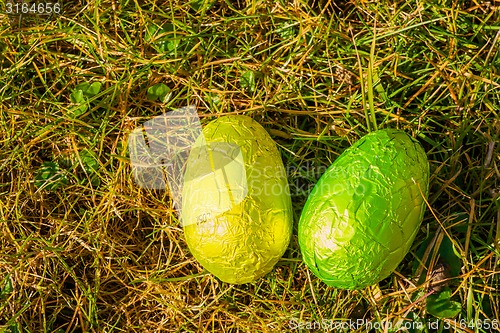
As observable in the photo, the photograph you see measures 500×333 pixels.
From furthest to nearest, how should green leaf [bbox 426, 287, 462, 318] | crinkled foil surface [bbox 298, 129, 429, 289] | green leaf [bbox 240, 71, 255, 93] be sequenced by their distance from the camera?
1. green leaf [bbox 240, 71, 255, 93]
2. green leaf [bbox 426, 287, 462, 318]
3. crinkled foil surface [bbox 298, 129, 429, 289]

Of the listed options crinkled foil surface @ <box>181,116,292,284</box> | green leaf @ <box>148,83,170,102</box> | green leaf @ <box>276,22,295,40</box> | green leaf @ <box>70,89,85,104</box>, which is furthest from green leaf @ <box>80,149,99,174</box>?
green leaf @ <box>276,22,295,40</box>

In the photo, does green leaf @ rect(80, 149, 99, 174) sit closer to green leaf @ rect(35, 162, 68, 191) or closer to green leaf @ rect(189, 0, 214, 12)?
green leaf @ rect(35, 162, 68, 191)

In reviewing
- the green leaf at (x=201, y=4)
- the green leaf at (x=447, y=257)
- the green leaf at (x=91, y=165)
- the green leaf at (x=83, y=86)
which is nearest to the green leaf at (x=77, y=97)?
the green leaf at (x=83, y=86)

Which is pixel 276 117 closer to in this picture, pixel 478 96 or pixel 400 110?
pixel 400 110

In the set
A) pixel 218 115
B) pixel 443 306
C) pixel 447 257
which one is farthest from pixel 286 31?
pixel 443 306

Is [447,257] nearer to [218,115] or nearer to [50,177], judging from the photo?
[218,115]

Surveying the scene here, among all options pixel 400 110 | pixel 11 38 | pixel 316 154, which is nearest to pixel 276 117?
pixel 316 154

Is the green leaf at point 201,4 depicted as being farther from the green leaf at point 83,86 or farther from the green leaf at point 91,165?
the green leaf at point 91,165
